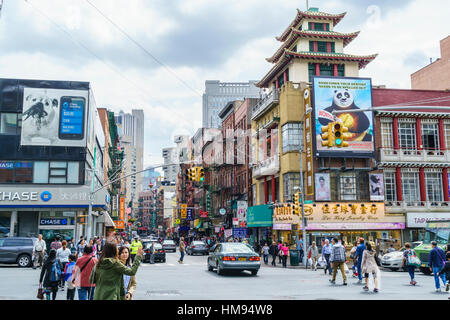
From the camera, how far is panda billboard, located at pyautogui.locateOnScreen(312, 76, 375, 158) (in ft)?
124

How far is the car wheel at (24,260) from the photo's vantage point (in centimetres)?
2597

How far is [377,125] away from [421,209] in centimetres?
835

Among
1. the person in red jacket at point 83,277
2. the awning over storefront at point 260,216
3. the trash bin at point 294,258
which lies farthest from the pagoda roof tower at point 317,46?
the person in red jacket at point 83,277

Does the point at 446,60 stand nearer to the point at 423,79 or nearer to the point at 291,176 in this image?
the point at 423,79

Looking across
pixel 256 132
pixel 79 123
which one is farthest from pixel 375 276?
pixel 256 132

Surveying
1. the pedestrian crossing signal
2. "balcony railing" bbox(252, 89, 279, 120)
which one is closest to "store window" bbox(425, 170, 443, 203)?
"balcony railing" bbox(252, 89, 279, 120)

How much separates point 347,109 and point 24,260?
27.4 meters

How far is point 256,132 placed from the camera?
49.0 metres

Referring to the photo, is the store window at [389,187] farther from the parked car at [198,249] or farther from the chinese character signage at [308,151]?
the parked car at [198,249]

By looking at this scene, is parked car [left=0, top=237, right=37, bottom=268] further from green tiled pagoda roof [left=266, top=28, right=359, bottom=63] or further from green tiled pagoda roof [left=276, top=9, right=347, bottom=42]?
green tiled pagoda roof [left=276, top=9, right=347, bottom=42]

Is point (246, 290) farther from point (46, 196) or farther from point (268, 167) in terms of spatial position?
point (268, 167)

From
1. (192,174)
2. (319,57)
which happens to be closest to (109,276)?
(192,174)

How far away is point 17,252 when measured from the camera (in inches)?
1024

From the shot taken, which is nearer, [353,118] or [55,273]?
[55,273]
